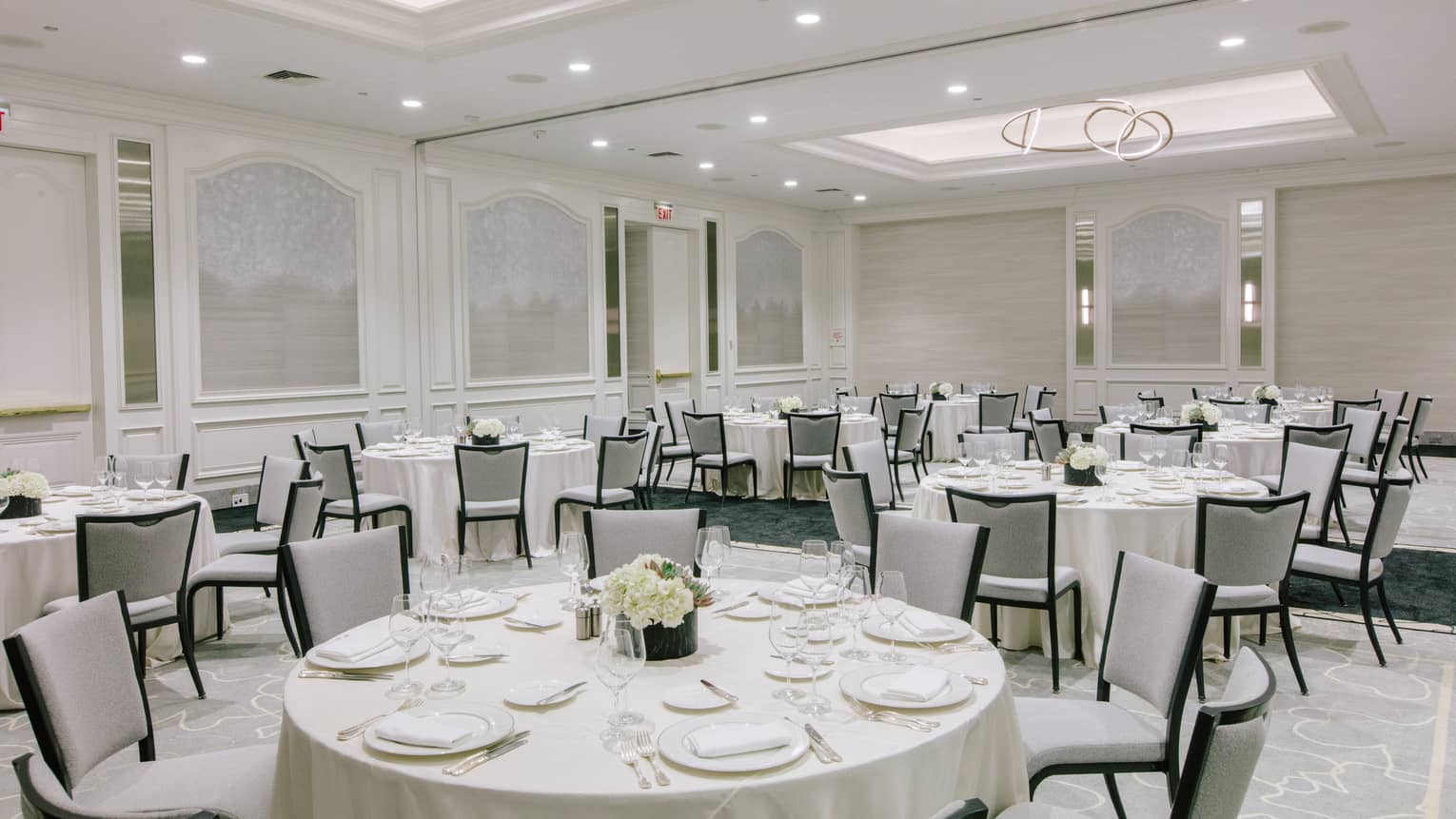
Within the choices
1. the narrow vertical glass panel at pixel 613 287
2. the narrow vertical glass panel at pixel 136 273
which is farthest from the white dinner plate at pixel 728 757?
the narrow vertical glass panel at pixel 613 287

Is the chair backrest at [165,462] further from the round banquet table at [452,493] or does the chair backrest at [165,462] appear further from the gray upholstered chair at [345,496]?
the round banquet table at [452,493]

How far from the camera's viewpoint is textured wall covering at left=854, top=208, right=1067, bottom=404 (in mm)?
14227

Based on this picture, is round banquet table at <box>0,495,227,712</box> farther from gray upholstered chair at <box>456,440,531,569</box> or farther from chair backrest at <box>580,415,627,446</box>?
chair backrest at <box>580,415,627,446</box>

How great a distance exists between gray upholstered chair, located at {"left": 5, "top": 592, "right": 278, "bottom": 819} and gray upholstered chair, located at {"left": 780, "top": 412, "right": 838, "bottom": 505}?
635 centimetres

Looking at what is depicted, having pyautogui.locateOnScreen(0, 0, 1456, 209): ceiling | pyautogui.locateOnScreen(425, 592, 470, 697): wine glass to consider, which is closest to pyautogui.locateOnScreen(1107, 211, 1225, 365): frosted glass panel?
pyautogui.locateOnScreen(0, 0, 1456, 209): ceiling

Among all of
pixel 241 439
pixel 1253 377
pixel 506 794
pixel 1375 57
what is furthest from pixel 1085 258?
pixel 506 794

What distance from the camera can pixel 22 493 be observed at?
14.9 feet

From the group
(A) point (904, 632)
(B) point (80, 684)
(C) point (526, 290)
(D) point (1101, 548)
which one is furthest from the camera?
(C) point (526, 290)

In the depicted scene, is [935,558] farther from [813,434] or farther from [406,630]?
[813,434]

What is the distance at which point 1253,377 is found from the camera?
12.6 m

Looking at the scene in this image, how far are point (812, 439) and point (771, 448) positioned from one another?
0.54m

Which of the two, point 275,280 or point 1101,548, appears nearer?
point 1101,548

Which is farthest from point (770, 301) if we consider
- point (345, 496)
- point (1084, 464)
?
point (1084, 464)

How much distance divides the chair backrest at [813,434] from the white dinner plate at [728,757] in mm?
6674
